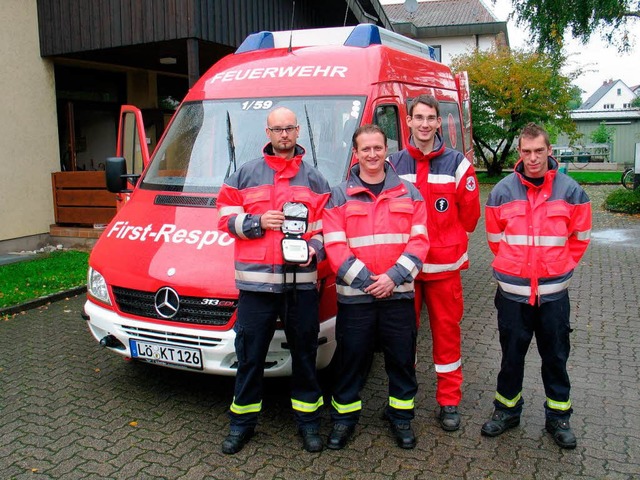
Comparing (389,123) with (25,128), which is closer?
(389,123)

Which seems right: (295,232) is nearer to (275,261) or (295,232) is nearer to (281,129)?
(275,261)

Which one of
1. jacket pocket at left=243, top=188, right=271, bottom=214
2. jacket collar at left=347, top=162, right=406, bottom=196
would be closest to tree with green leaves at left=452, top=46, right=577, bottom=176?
jacket collar at left=347, top=162, right=406, bottom=196

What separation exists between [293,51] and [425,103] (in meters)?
2.20

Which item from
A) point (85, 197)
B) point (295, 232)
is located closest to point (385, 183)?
point (295, 232)

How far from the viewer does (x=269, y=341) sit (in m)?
4.02

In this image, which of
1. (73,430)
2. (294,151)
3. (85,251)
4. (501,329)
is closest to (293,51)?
(294,151)

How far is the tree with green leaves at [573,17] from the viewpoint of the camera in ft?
47.1

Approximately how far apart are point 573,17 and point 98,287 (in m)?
13.6

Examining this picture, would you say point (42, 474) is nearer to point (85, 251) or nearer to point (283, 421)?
point (283, 421)

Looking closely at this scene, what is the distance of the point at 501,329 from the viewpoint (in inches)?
164

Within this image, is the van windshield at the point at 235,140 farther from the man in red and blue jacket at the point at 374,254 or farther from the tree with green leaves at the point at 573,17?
the tree with green leaves at the point at 573,17

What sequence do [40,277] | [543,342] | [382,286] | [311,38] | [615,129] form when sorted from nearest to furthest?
1. [382,286]
2. [543,342]
3. [311,38]
4. [40,277]
5. [615,129]

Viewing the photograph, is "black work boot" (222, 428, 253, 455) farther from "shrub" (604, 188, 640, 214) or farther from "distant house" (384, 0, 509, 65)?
"distant house" (384, 0, 509, 65)

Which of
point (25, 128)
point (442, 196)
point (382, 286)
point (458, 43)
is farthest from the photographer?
point (458, 43)
